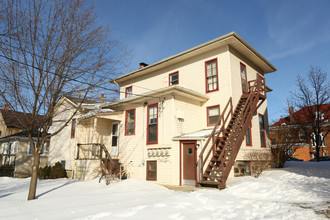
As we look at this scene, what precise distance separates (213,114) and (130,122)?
5482mm

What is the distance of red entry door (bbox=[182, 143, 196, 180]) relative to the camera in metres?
11.8

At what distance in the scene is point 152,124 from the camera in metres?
14.0

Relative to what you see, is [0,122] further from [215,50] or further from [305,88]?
[305,88]

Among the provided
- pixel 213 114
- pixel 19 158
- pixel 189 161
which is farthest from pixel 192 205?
pixel 19 158

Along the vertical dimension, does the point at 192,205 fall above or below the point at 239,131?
below

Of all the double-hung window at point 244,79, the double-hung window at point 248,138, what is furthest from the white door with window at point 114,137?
the double-hung window at point 244,79

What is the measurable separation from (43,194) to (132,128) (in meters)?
6.64

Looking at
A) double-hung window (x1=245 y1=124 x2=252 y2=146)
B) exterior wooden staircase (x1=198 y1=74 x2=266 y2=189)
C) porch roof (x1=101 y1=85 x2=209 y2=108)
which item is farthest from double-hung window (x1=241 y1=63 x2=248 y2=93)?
porch roof (x1=101 y1=85 x2=209 y2=108)

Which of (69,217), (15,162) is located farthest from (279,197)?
(15,162)

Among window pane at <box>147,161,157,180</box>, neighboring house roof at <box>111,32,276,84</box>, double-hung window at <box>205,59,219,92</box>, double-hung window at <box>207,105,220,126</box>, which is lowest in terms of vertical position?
window pane at <box>147,161,157,180</box>

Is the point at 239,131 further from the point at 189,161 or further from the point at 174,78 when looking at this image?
the point at 174,78

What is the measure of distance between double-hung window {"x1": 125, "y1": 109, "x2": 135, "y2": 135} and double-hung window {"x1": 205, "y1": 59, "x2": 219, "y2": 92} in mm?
5210

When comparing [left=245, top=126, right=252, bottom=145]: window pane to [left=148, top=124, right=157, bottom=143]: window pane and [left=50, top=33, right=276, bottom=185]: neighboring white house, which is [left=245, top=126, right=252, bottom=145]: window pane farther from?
[left=148, top=124, right=157, bottom=143]: window pane

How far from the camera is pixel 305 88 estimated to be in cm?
2177
